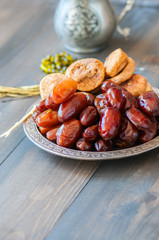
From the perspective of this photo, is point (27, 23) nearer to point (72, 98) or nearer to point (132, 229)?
point (72, 98)

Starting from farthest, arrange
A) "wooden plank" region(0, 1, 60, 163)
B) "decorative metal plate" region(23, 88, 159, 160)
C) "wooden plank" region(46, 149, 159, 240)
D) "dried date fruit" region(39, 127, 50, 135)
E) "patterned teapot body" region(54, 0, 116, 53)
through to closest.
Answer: "patterned teapot body" region(54, 0, 116, 53) < "wooden plank" region(0, 1, 60, 163) < "dried date fruit" region(39, 127, 50, 135) < "decorative metal plate" region(23, 88, 159, 160) < "wooden plank" region(46, 149, 159, 240)

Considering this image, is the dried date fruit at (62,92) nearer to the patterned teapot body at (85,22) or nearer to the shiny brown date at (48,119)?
the shiny brown date at (48,119)

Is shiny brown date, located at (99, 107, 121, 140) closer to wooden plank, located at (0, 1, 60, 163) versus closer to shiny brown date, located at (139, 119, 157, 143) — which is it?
shiny brown date, located at (139, 119, 157, 143)

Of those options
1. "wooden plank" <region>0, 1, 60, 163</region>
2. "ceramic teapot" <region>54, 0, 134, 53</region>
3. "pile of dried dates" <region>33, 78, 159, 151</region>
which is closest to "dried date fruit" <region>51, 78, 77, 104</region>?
"pile of dried dates" <region>33, 78, 159, 151</region>

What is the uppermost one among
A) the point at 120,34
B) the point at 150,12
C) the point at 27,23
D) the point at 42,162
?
the point at 42,162

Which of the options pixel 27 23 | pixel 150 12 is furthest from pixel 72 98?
pixel 150 12
